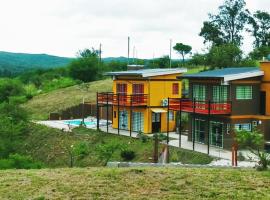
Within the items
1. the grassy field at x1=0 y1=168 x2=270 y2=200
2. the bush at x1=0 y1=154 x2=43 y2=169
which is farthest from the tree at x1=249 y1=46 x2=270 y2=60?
the grassy field at x1=0 y1=168 x2=270 y2=200

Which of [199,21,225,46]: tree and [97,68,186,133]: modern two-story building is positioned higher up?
[199,21,225,46]: tree

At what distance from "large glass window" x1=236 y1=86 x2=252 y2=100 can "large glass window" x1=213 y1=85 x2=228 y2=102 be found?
66 centimetres

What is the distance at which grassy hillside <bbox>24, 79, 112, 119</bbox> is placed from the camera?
174 feet

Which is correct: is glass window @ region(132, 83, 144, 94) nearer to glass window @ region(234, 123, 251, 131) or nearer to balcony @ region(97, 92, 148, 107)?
balcony @ region(97, 92, 148, 107)

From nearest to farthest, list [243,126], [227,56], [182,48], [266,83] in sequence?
[243,126] → [266,83] → [227,56] → [182,48]

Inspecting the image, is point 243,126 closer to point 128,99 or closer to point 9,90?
point 128,99

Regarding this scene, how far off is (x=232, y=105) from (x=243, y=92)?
116cm

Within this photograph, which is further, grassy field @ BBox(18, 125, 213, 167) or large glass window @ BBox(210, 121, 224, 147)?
large glass window @ BBox(210, 121, 224, 147)

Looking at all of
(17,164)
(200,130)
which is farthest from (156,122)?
(17,164)

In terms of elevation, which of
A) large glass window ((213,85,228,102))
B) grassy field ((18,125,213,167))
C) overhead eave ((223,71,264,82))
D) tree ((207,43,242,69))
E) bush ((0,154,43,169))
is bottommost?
grassy field ((18,125,213,167))

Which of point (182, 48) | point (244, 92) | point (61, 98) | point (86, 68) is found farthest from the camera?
point (182, 48)

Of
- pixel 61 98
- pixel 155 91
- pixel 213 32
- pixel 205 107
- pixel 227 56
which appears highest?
pixel 213 32

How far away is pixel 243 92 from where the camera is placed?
1196 inches

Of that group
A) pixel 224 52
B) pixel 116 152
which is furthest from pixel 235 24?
pixel 116 152
